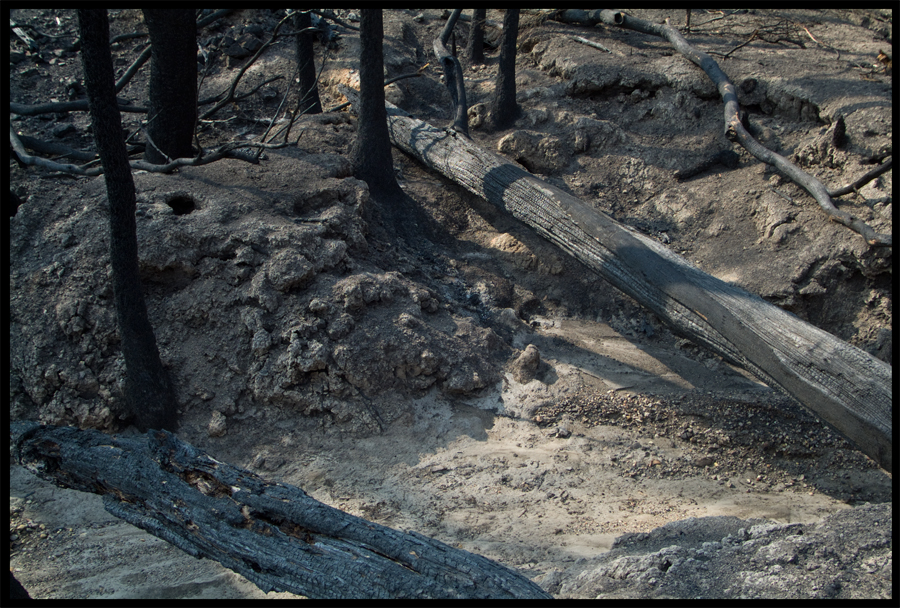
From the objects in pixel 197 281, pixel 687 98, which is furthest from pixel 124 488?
pixel 687 98

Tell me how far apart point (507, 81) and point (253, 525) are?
22.7 ft

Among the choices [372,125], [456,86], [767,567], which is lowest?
[767,567]

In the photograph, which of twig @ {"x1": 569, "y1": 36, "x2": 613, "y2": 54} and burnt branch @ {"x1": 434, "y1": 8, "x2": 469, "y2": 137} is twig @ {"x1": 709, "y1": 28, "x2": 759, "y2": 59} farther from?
burnt branch @ {"x1": 434, "y1": 8, "x2": 469, "y2": 137}

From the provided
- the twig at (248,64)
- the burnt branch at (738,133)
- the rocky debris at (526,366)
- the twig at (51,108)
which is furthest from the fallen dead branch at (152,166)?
the burnt branch at (738,133)

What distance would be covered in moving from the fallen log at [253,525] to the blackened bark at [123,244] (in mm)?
983

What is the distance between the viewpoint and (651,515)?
13.2 feet

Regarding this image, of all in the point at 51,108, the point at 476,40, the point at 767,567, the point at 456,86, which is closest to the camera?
the point at 767,567

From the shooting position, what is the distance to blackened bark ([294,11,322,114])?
7.77 m

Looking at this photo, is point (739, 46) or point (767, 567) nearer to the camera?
point (767, 567)

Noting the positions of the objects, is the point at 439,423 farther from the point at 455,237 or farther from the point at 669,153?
the point at 669,153

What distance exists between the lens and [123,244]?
4.15m

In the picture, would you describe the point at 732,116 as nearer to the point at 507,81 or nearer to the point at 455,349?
the point at 507,81

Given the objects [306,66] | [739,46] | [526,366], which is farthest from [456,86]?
[526,366]
